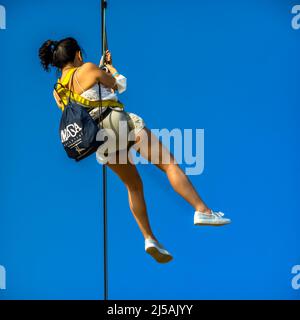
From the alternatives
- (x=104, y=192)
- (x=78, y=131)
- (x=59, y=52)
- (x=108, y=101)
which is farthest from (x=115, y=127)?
(x=59, y=52)

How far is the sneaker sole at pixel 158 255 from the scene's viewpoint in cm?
844

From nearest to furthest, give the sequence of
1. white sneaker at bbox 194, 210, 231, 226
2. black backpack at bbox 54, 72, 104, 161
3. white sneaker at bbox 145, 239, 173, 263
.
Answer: black backpack at bbox 54, 72, 104, 161
white sneaker at bbox 194, 210, 231, 226
white sneaker at bbox 145, 239, 173, 263

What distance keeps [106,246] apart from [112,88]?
4.54ft

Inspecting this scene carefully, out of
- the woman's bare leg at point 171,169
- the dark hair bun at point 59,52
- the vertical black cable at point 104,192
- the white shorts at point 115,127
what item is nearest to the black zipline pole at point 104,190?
the vertical black cable at point 104,192

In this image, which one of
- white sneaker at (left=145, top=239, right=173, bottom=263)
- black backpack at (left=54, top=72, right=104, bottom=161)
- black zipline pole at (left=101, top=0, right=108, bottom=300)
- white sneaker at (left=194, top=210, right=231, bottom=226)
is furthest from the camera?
white sneaker at (left=145, top=239, right=173, bottom=263)

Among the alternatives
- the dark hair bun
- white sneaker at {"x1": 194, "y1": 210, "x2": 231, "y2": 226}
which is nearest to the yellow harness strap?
the dark hair bun

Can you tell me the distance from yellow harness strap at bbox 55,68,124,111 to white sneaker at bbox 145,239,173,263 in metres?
1.31

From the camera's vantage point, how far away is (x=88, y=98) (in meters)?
7.93

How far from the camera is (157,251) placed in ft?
27.7

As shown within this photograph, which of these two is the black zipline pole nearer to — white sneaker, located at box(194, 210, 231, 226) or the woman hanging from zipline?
the woman hanging from zipline

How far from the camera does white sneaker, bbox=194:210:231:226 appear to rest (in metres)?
7.88

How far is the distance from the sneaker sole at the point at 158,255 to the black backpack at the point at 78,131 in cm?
116
